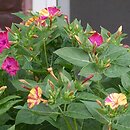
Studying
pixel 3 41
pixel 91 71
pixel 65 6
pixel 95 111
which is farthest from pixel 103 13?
pixel 95 111

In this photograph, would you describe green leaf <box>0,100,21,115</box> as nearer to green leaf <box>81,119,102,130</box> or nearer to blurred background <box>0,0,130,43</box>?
green leaf <box>81,119,102,130</box>

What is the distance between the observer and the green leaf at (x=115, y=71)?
0.77 metres

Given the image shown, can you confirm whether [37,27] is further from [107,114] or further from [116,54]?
[107,114]

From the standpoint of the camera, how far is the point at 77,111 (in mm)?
697

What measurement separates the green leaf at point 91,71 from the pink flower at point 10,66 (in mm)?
153

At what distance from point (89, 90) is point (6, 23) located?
250 cm

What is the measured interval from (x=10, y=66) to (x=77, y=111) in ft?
0.66

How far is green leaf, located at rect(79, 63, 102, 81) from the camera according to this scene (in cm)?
76

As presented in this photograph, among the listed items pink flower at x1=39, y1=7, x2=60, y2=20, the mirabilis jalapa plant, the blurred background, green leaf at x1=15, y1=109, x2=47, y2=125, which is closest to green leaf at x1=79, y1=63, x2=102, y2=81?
the mirabilis jalapa plant

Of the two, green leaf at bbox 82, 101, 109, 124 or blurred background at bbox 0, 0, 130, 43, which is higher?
green leaf at bbox 82, 101, 109, 124

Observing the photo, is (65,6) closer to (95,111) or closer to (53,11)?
(53,11)

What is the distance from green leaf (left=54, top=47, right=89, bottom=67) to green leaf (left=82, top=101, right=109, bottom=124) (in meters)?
0.10

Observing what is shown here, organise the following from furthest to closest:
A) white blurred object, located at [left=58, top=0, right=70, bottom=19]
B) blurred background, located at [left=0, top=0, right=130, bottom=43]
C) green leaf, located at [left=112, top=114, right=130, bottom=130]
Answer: blurred background, located at [left=0, top=0, right=130, bottom=43] < white blurred object, located at [left=58, top=0, right=70, bottom=19] < green leaf, located at [left=112, top=114, right=130, bottom=130]

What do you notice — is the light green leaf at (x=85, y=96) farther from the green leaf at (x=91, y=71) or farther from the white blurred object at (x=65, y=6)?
the white blurred object at (x=65, y=6)
